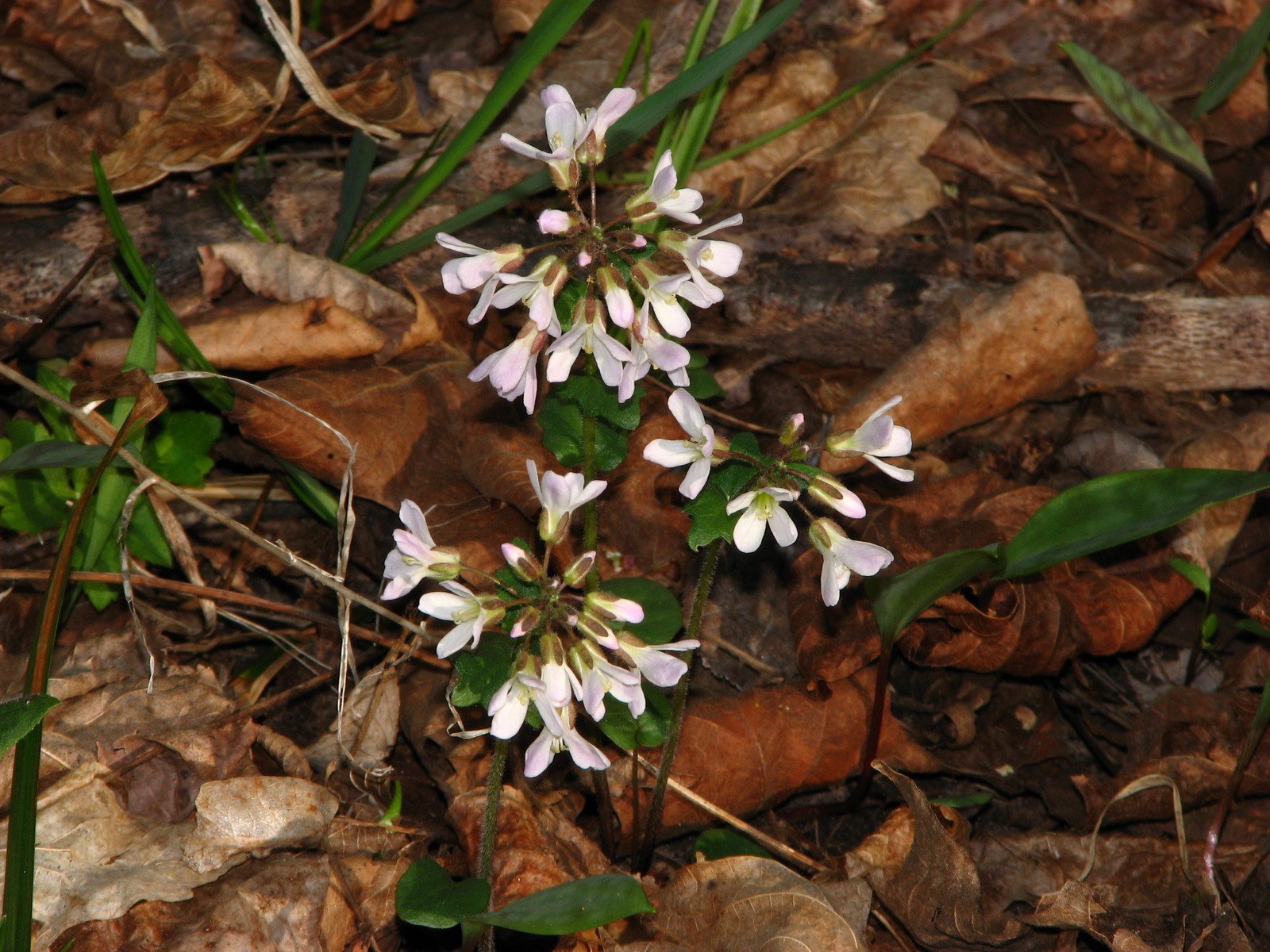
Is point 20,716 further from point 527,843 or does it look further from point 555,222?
point 555,222

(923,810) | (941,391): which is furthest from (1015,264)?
(923,810)

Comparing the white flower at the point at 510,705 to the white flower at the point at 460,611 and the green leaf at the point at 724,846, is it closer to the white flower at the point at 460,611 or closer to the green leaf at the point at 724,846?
the white flower at the point at 460,611

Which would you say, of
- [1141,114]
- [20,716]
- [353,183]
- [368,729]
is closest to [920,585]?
[368,729]

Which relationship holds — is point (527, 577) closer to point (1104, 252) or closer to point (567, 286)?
point (567, 286)

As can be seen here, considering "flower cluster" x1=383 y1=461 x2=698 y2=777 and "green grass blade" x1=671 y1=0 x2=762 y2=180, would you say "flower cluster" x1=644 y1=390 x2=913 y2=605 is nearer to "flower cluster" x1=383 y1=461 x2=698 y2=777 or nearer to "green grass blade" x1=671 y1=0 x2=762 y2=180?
"flower cluster" x1=383 y1=461 x2=698 y2=777

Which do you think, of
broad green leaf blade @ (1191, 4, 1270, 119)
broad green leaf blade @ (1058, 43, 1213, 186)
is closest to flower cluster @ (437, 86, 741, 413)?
broad green leaf blade @ (1058, 43, 1213, 186)

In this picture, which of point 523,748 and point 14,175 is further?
point 14,175
